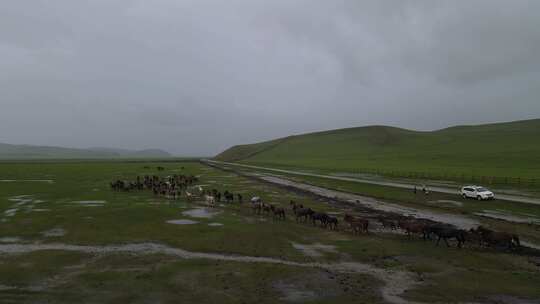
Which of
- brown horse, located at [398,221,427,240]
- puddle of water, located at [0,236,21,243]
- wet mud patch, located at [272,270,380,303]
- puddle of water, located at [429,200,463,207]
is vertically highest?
puddle of water, located at [429,200,463,207]

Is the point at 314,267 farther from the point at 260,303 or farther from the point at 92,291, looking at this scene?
the point at 92,291

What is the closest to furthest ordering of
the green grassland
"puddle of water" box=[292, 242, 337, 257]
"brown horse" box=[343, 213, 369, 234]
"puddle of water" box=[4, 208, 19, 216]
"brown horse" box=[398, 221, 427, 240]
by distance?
the green grassland, "puddle of water" box=[292, 242, 337, 257], "brown horse" box=[398, 221, 427, 240], "brown horse" box=[343, 213, 369, 234], "puddle of water" box=[4, 208, 19, 216]

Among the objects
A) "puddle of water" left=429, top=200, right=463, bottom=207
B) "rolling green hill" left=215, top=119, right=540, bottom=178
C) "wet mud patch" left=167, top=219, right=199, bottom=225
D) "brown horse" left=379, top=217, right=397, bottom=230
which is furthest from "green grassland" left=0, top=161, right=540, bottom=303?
"rolling green hill" left=215, top=119, right=540, bottom=178

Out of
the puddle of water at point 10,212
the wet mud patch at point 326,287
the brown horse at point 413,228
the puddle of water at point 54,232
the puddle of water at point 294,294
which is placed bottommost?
the puddle of water at point 54,232

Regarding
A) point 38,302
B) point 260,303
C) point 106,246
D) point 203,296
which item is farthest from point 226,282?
point 106,246

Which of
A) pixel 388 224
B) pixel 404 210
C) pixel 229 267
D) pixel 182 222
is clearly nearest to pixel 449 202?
pixel 404 210

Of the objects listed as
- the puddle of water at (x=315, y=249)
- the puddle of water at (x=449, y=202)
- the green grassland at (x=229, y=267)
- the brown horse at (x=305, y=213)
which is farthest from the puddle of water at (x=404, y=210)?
the puddle of water at (x=315, y=249)

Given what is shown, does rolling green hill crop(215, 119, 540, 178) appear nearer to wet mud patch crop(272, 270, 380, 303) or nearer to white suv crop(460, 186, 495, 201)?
white suv crop(460, 186, 495, 201)

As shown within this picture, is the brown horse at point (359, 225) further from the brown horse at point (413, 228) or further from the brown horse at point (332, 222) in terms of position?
the brown horse at point (413, 228)

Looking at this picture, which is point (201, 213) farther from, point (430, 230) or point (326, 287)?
point (326, 287)
